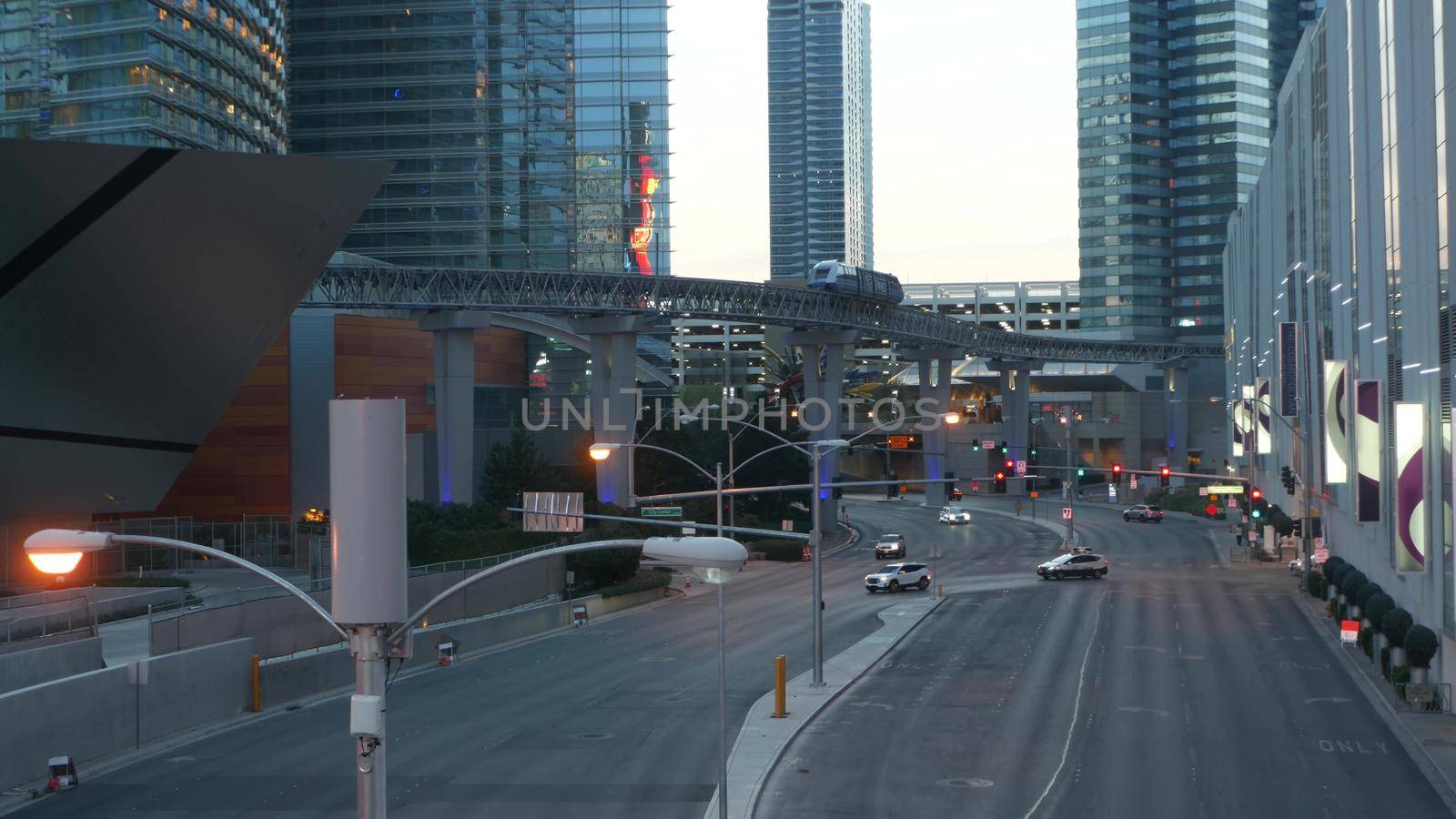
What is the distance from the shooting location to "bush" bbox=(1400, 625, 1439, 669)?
3653 cm

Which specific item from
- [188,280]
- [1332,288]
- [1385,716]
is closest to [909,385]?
[1332,288]

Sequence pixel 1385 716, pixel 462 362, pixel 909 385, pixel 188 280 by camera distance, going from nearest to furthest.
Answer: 1. pixel 188 280
2. pixel 1385 716
3. pixel 462 362
4. pixel 909 385

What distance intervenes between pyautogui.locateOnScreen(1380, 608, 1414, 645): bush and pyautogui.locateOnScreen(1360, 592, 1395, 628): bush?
1618mm

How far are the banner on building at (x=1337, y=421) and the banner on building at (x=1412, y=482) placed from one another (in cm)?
1832

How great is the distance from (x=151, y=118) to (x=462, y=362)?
77.2ft

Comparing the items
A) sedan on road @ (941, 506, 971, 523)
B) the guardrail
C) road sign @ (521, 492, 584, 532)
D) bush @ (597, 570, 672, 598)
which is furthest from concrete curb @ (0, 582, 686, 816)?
sedan on road @ (941, 506, 971, 523)

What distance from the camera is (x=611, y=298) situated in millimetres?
86312

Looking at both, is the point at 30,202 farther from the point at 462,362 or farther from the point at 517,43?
the point at 517,43

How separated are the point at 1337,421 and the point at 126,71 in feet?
222

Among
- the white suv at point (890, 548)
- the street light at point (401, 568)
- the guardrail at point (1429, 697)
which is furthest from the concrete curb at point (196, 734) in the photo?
the white suv at point (890, 548)

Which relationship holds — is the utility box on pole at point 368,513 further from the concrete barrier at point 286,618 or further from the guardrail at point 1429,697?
the guardrail at point 1429,697

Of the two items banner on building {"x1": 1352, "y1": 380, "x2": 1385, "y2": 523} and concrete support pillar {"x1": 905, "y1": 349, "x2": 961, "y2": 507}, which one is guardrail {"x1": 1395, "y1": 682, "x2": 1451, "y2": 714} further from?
concrete support pillar {"x1": 905, "y1": 349, "x2": 961, "y2": 507}

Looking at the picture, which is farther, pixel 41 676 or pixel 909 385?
pixel 909 385

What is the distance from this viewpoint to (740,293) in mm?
96875
